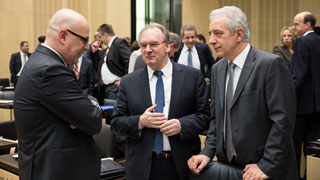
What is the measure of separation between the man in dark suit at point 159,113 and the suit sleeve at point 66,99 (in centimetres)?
43

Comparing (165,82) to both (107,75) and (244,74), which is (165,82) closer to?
(244,74)

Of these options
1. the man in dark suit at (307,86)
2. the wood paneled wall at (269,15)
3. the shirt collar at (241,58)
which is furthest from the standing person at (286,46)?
the wood paneled wall at (269,15)

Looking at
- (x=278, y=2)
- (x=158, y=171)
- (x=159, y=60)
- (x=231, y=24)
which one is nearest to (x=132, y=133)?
(x=158, y=171)

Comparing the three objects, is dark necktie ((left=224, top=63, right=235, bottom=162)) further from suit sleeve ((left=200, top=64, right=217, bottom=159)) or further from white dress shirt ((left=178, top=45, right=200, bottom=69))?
white dress shirt ((left=178, top=45, right=200, bottom=69))

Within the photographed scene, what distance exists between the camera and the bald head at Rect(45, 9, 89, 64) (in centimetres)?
208

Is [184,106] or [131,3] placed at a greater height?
[131,3]

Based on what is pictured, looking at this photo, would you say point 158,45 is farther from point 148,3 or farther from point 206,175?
point 148,3

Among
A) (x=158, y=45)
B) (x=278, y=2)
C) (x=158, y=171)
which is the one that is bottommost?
(x=158, y=171)

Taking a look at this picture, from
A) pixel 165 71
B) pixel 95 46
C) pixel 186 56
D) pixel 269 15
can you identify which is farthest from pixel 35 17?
pixel 165 71

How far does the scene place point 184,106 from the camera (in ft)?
8.24

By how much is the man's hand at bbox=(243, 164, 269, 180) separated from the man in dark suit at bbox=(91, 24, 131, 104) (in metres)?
4.13

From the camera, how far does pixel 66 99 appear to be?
199 cm

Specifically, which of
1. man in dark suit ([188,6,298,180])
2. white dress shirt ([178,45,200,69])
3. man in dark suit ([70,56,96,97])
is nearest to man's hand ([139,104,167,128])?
man in dark suit ([188,6,298,180])

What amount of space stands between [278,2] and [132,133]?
7.44 m
